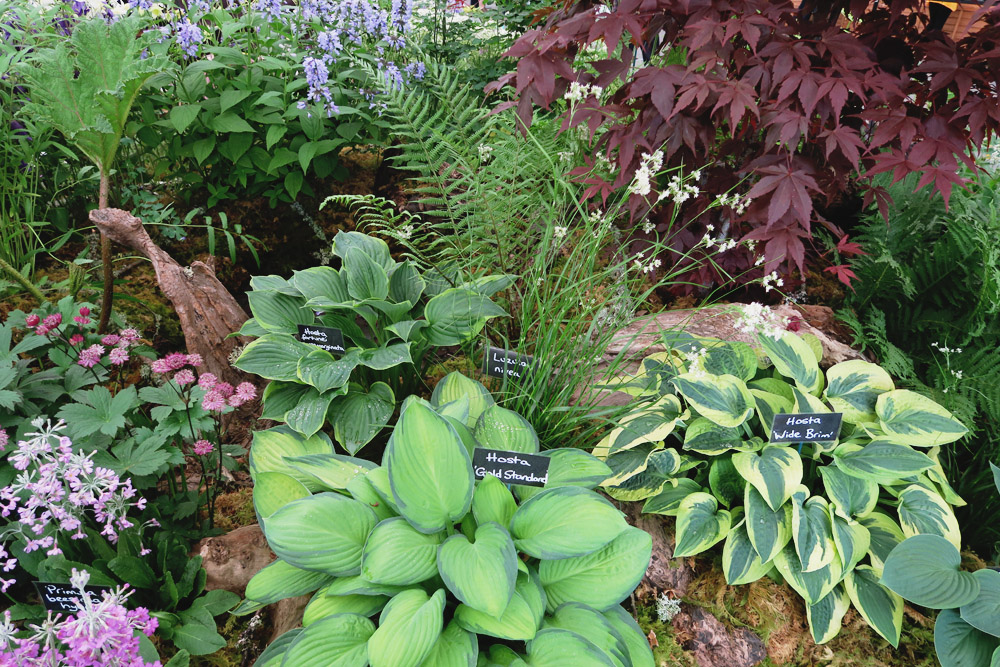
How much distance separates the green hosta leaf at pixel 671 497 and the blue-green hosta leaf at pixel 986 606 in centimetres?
66

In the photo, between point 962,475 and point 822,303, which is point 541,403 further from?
point 822,303

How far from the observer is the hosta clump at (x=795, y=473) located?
1.57 metres

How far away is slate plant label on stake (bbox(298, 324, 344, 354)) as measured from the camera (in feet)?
6.06

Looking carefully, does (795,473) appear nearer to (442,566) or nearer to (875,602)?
(875,602)

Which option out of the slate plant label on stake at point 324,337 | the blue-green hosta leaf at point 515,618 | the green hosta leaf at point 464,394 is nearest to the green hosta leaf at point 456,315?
the green hosta leaf at point 464,394

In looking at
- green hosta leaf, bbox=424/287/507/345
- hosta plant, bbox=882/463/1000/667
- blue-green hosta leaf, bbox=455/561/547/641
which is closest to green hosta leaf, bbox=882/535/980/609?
hosta plant, bbox=882/463/1000/667

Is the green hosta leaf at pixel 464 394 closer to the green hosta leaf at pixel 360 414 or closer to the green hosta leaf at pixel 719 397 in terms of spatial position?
the green hosta leaf at pixel 360 414

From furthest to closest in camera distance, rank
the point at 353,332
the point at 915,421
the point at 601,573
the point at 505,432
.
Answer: the point at 353,332
the point at 915,421
the point at 505,432
the point at 601,573

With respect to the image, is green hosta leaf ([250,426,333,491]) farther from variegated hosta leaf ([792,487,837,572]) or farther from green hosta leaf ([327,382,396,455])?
variegated hosta leaf ([792,487,837,572])

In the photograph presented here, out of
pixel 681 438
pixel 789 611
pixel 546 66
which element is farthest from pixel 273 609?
pixel 546 66

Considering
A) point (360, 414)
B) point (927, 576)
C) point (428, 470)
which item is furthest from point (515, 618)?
point (927, 576)

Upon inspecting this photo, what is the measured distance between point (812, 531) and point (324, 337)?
146cm

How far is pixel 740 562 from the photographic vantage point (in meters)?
1.59

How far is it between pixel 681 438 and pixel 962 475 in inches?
36.7
